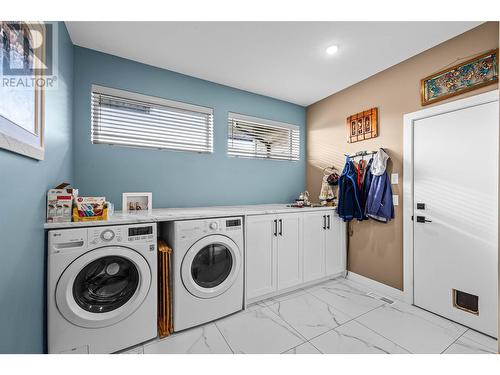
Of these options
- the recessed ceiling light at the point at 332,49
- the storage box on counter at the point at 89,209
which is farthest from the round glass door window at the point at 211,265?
the recessed ceiling light at the point at 332,49

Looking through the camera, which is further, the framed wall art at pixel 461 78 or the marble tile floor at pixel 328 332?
the framed wall art at pixel 461 78

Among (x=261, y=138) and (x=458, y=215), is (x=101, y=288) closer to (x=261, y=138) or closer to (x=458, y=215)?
(x=261, y=138)

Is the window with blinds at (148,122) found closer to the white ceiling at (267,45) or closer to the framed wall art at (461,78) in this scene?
the white ceiling at (267,45)

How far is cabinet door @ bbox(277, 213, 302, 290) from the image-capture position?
2.31m

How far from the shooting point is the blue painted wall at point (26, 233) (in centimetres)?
89

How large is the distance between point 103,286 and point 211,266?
811 mm

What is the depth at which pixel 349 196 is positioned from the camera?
2.61 m

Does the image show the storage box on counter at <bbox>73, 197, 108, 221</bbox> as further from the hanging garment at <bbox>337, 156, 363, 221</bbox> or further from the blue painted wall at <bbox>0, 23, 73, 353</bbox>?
the hanging garment at <bbox>337, 156, 363, 221</bbox>

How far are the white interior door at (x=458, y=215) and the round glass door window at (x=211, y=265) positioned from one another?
193 centimetres

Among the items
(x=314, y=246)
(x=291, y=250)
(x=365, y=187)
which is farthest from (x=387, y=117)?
(x=291, y=250)

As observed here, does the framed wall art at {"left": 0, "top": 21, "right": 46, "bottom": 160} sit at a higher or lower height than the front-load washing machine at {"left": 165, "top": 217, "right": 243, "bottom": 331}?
higher

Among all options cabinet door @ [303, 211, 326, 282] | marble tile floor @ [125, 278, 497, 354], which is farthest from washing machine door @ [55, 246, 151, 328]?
cabinet door @ [303, 211, 326, 282]

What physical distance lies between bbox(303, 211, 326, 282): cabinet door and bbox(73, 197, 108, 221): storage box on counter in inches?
78.2
